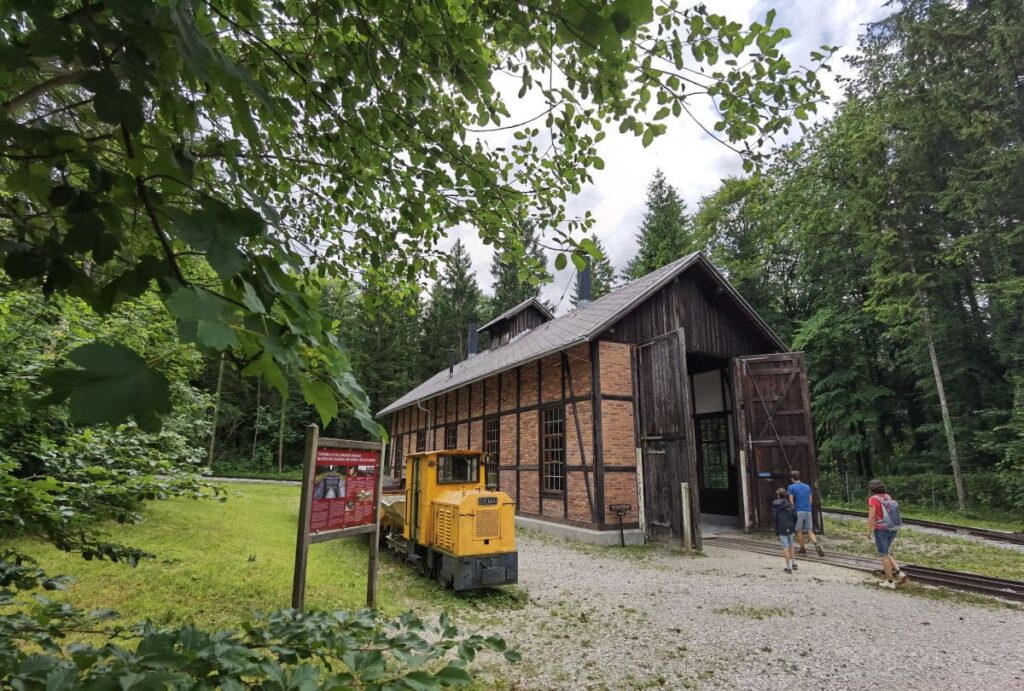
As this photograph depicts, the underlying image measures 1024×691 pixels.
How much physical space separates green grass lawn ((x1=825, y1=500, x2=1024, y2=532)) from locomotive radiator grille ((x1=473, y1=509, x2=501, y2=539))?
14252mm

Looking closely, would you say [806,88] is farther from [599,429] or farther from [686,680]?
[599,429]

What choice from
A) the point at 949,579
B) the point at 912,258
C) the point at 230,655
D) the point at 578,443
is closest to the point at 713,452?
the point at 578,443

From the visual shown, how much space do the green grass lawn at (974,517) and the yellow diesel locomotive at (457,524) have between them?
1415cm

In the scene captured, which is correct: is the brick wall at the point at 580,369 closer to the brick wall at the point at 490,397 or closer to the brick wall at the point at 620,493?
the brick wall at the point at 620,493

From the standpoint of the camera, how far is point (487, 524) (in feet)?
23.2

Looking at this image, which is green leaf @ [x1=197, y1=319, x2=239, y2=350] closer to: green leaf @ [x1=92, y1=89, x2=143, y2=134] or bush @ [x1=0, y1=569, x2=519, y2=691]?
green leaf @ [x1=92, y1=89, x2=143, y2=134]

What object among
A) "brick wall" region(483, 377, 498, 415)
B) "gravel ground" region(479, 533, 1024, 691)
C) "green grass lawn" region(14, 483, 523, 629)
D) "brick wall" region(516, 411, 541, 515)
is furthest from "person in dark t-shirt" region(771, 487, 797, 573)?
"brick wall" region(483, 377, 498, 415)

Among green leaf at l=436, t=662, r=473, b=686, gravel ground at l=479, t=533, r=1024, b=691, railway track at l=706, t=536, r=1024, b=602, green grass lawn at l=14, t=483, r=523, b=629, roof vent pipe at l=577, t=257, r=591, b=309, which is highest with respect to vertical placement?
roof vent pipe at l=577, t=257, r=591, b=309

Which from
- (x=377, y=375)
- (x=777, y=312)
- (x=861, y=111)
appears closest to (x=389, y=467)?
(x=377, y=375)

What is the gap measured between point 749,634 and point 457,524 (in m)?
3.60

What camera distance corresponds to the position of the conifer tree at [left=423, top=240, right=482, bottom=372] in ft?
119

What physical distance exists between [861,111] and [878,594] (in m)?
20.7

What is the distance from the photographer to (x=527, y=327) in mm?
22719

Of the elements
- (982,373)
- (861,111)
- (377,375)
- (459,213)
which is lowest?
(459,213)
